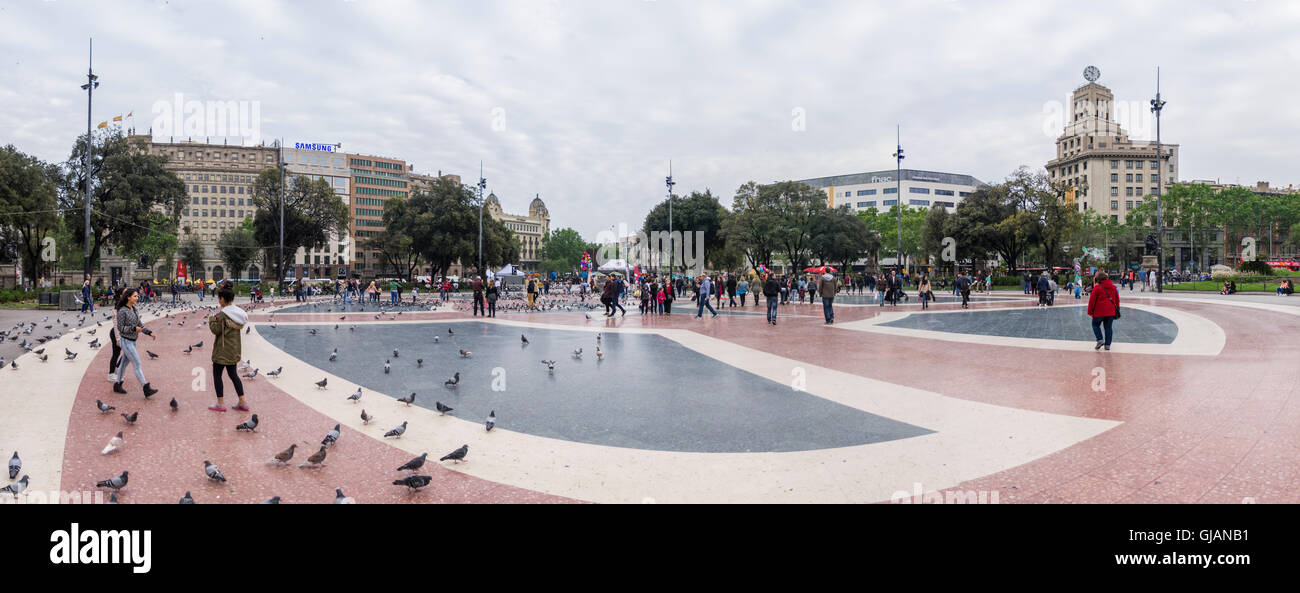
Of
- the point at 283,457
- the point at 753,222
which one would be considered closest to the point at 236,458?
the point at 283,457

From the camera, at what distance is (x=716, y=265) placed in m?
71.2

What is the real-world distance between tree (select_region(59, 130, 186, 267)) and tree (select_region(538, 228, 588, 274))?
8131cm

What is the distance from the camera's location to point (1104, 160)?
104 metres

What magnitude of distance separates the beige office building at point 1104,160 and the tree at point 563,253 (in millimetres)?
83723

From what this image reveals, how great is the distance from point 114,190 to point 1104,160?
417 ft

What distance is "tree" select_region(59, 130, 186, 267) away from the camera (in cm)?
3609

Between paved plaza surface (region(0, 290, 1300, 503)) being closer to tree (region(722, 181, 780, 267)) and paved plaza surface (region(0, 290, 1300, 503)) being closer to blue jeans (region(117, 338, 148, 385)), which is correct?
blue jeans (region(117, 338, 148, 385))

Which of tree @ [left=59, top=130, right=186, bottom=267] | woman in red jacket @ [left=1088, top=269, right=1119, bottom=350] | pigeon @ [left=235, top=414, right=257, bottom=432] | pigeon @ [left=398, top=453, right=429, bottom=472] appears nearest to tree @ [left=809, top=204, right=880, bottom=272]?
woman in red jacket @ [left=1088, top=269, right=1119, bottom=350]

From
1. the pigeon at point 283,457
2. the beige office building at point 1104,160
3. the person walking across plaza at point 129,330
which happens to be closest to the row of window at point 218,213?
the person walking across plaza at point 129,330

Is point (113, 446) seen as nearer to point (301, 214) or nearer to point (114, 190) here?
point (114, 190)

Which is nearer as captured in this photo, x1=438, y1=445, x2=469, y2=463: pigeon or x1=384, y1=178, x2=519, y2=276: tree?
x1=438, y1=445, x2=469, y2=463: pigeon

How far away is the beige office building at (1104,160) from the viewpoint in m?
104

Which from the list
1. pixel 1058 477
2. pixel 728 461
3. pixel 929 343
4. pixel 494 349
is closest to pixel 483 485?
pixel 728 461
